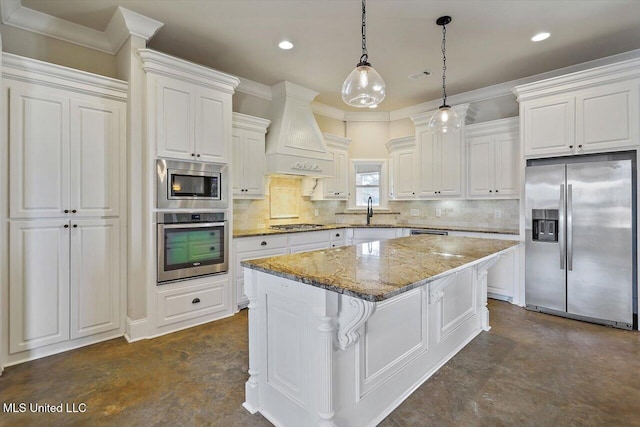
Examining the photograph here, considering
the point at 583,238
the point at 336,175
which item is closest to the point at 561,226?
the point at 583,238

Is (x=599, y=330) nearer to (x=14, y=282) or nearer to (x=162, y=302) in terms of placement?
(x=162, y=302)

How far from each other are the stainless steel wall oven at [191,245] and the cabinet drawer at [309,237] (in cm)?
98

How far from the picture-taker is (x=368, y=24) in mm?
2994

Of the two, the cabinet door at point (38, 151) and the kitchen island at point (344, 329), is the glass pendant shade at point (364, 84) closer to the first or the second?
the kitchen island at point (344, 329)

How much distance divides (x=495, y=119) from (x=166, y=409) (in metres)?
5.10

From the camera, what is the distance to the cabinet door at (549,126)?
345 cm

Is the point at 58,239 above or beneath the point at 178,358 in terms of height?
above

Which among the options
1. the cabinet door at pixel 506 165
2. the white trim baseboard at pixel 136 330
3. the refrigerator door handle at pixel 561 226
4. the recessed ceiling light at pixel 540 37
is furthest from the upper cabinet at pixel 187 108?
the refrigerator door handle at pixel 561 226

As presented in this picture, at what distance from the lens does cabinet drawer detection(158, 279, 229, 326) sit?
9.99ft

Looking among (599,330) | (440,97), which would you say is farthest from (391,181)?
(599,330)

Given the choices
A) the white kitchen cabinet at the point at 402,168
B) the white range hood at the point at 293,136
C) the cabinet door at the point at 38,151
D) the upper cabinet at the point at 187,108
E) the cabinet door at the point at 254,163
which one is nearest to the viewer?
the cabinet door at the point at 38,151

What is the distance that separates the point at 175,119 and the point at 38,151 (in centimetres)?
109

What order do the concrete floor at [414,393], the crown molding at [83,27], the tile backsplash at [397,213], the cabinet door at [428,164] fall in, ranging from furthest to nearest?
the cabinet door at [428,164]
the tile backsplash at [397,213]
the crown molding at [83,27]
the concrete floor at [414,393]

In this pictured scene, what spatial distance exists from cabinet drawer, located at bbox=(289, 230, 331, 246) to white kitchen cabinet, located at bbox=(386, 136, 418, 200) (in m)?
1.57
